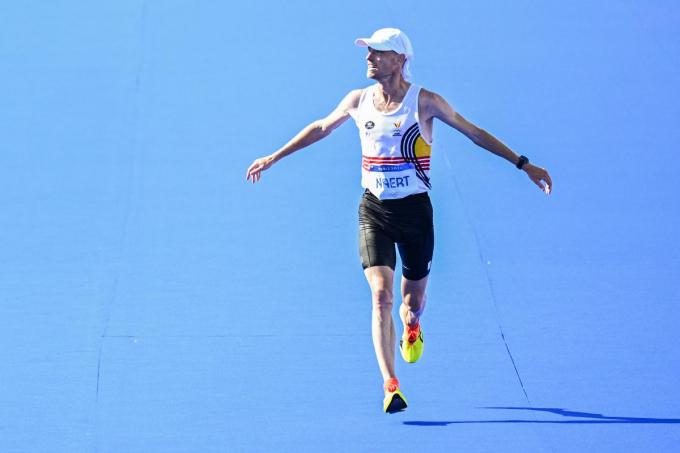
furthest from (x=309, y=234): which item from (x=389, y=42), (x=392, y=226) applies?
(x=389, y=42)

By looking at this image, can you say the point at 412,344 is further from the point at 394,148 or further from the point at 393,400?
the point at 394,148

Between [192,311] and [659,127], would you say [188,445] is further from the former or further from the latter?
[659,127]

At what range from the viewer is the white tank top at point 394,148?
6680 millimetres

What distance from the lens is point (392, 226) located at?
691 centimetres

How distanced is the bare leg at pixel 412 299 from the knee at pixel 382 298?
56cm

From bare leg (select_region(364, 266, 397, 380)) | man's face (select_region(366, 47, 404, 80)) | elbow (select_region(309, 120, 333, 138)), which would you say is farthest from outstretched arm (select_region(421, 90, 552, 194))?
bare leg (select_region(364, 266, 397, 380))

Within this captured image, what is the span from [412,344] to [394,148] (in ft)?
4.59

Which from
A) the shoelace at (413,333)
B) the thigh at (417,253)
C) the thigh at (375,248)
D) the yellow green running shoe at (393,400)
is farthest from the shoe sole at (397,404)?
the shoelace at (413,333)

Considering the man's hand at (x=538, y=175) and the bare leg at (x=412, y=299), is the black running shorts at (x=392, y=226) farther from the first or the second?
the man's hand at (x=538, y=175)

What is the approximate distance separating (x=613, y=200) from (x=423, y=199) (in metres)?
4.18

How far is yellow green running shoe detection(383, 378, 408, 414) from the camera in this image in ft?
20.9

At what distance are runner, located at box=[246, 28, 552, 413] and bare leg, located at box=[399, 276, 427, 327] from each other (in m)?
0.25

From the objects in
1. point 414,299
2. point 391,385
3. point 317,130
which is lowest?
point 391,385

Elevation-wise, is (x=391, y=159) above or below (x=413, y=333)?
above
